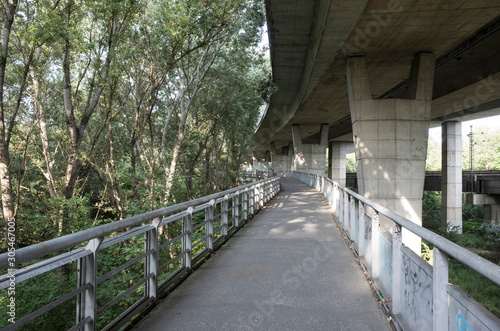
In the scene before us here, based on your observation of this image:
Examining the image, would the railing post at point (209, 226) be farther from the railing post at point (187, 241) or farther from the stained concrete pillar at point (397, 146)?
the stained concrete pillar at point (397, 146)

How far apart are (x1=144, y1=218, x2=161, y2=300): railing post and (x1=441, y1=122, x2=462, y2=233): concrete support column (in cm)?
3154

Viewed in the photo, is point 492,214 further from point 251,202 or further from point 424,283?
point 424,283

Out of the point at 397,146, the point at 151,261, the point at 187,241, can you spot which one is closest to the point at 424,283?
the point at 151,261

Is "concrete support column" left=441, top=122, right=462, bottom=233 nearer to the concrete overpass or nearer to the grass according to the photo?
the grass

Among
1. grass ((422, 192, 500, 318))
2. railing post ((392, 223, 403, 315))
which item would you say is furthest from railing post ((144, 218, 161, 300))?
grass ((422, 192, 500, 318))

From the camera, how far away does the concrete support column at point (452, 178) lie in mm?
30531

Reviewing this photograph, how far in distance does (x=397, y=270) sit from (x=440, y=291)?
3.69 ft

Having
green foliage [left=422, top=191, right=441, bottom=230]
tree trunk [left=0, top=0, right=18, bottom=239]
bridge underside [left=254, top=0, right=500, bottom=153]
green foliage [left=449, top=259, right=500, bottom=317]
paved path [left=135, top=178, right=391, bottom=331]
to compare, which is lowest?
green foliage [left=422, top=191, right=441, bottom=230]

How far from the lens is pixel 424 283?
281 centimetres

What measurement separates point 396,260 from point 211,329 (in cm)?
200

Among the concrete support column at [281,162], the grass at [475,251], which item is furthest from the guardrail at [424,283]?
the concrete support column at [281,162]

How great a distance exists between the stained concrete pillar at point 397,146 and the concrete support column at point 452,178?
61.2ft

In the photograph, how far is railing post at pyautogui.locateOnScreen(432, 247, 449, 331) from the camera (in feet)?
7.79

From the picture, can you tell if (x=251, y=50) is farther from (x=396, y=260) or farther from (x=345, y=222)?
(x=396, y=260)
